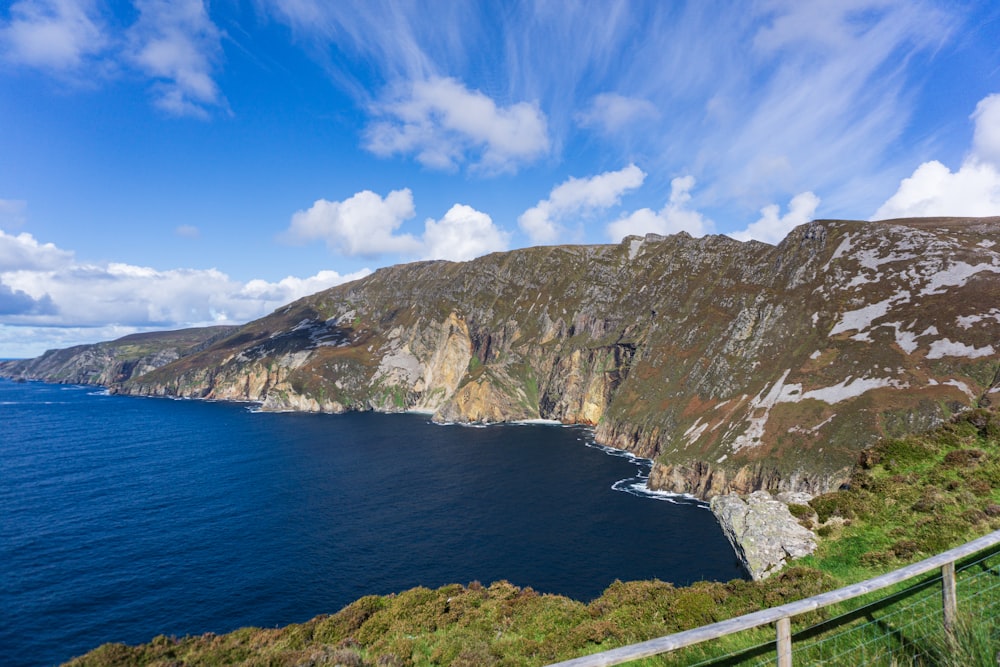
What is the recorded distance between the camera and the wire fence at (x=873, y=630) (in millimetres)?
6359

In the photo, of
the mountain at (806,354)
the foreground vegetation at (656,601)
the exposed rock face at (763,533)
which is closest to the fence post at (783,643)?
the foreground vegetation at (656,601)

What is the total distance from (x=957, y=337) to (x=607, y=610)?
101 meters

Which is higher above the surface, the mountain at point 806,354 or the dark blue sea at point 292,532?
the mountain at point 806,354

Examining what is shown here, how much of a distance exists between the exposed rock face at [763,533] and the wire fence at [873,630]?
36.0ft

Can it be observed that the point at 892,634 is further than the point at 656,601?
No

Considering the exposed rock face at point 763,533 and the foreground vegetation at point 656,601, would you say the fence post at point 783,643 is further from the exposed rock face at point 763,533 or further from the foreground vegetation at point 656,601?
the exposed rock face at point 763,533

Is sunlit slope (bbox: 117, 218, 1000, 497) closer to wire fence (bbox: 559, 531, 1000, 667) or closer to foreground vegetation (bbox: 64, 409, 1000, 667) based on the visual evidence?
foreground vegetation (bbox: 64, 409, 1000, 667)

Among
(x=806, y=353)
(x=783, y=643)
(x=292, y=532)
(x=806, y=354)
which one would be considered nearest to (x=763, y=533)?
(x=783, y=643)

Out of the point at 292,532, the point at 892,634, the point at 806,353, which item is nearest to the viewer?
the point at 892,634

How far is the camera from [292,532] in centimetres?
7719

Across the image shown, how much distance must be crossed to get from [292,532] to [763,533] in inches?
2828

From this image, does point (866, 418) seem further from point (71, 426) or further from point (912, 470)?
point (71, 426)

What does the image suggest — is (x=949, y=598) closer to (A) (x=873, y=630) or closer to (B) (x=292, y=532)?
(A) (x=873, y=630)

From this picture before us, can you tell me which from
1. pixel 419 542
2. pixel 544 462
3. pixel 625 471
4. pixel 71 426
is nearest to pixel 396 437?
pixel 544 462
